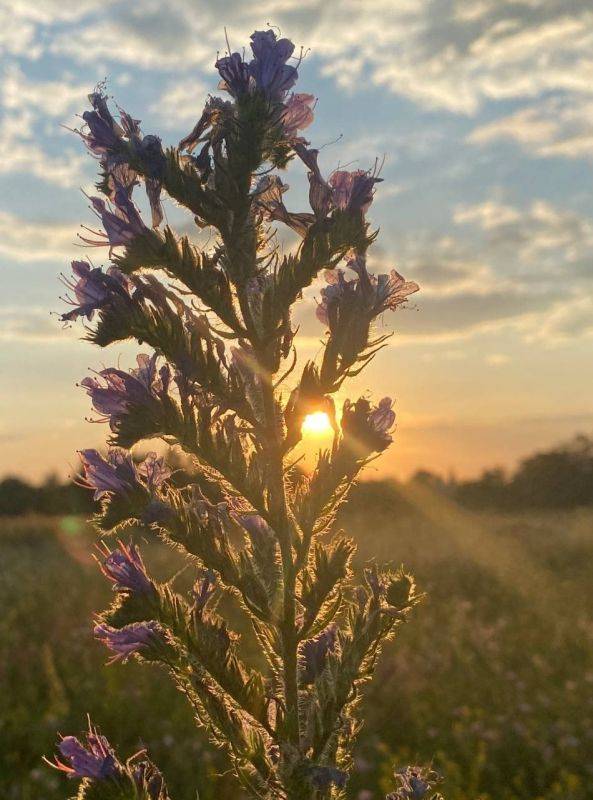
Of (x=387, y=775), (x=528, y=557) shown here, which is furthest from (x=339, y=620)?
(x=528, y=557)

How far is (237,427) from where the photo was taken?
3.25 meters

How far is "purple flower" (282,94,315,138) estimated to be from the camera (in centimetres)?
331

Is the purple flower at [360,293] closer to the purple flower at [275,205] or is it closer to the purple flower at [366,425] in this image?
the purple flower at [275,205]

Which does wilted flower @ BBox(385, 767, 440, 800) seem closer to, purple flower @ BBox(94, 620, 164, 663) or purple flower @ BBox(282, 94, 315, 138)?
purple flower @ BBox(94, 620, 164, 663)

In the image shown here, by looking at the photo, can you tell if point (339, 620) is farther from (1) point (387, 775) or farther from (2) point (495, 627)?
(2) point (495, 627)

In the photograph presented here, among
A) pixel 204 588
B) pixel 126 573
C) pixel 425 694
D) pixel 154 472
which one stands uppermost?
pixel 154 472

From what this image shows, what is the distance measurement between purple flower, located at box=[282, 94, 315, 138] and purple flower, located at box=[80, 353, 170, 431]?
110 centimetres

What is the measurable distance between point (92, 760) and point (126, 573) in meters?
0.73

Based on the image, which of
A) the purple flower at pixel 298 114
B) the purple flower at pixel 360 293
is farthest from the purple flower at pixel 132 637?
the purple flower at pixel 298 114

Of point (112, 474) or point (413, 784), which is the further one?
point (112, 474)

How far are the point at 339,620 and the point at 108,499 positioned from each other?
1.18 metres

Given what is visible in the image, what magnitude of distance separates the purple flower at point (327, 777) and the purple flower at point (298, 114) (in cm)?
246

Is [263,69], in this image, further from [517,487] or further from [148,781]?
[517,487]

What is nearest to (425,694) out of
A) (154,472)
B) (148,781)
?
(148,781)
